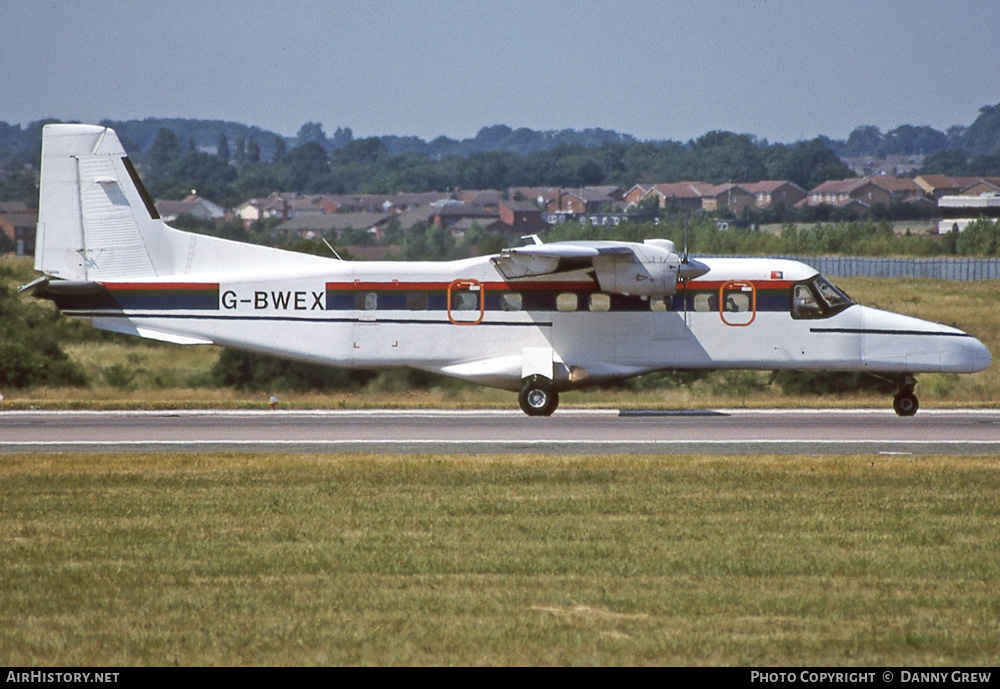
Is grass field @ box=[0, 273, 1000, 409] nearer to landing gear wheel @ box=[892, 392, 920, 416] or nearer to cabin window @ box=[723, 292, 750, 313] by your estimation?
landing gear wheel @ box=[892, 392, 920, 416]

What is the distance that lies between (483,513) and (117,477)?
5659mm

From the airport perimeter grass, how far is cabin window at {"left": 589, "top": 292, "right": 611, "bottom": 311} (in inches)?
243

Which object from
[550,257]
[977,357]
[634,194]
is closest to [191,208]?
[550,257]

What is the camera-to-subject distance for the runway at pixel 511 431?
19266 millimetres

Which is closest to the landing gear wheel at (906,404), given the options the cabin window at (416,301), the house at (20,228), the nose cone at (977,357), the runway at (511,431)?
the runway at (511,431)

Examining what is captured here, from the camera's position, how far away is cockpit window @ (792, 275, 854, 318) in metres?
23.2

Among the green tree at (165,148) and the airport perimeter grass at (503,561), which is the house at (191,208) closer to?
the airport perimeter grass at (503,561)

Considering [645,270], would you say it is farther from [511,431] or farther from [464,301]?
[511,431]

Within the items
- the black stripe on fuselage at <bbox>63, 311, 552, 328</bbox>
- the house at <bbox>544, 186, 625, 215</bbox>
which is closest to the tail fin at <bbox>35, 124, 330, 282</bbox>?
the black stripe on fuselage at <bbox>63, 311, 552, 328</bbox>

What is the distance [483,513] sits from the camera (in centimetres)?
1393

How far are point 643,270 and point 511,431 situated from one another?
418 cm

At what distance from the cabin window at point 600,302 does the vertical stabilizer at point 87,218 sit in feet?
28.0
